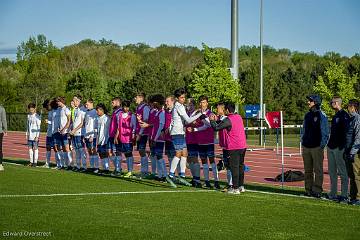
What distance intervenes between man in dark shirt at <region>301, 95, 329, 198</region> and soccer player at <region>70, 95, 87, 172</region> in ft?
25.0

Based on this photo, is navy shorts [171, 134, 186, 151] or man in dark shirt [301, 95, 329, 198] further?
navy shorts [171, 134, 186, 151]

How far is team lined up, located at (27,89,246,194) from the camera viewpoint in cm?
1398

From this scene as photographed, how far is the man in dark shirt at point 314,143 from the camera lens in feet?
44.3

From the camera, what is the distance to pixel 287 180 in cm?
1802

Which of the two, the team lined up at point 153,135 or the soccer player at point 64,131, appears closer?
the team lined up at point 153,135

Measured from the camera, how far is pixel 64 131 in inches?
774

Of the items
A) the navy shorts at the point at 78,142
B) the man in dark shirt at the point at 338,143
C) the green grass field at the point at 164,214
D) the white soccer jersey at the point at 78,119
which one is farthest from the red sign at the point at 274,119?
the navy shorts at the point at 78,142

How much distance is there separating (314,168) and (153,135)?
4.36 meters

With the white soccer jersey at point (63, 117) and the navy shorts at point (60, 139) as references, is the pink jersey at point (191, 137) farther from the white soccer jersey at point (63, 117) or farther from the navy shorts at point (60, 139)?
the navy shorts at point (60, 139)

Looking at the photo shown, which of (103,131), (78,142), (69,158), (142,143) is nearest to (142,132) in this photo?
(142,143)

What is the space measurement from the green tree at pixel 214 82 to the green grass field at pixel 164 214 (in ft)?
95.0

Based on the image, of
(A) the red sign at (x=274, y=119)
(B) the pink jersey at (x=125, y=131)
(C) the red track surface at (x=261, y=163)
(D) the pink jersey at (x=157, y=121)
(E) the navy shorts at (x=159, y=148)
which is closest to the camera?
(D) the pink jersey at (x=157, y=121)

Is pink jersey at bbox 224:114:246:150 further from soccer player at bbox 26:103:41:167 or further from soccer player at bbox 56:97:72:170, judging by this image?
soccer player at bbox 26:103:41:167

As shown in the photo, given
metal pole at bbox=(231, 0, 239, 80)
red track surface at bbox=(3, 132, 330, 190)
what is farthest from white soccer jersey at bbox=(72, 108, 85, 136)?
metal pole at bbox=(231, 0, 239, 80)
